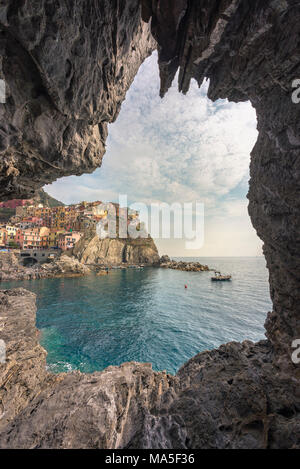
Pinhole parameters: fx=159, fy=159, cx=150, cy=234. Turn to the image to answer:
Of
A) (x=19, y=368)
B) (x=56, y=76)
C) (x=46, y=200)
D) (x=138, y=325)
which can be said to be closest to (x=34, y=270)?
(x=138, y=325)

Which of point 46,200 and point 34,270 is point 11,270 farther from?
point 46,200

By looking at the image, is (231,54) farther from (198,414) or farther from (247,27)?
(198,414)

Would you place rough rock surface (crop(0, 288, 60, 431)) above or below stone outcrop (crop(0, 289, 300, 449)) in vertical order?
below

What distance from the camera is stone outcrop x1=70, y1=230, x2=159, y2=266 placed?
2982 inches

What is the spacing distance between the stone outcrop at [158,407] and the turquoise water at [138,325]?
22.5ft

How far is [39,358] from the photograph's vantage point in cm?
950

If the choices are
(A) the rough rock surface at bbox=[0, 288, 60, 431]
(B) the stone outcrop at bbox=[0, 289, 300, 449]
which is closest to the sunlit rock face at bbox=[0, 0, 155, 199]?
(A) the rough rock surface at bbox=[0, 288, 60, 431]

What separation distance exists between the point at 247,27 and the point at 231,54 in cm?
104

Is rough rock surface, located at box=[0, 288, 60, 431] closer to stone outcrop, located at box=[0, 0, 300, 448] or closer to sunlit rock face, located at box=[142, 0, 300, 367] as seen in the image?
stone outcrop, located at box=[0, 0, 300, 448]

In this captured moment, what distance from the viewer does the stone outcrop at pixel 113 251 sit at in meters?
75.8

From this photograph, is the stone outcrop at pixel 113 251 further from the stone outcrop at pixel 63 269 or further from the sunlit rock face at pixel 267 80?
the sunlit rock face at pixel 267 80

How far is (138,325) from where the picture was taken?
21703 mm

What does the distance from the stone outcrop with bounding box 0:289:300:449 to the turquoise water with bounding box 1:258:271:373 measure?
22.5ft

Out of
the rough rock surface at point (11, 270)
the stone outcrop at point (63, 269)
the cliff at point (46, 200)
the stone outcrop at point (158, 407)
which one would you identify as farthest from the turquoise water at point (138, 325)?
the cliff at point (46, 200)
